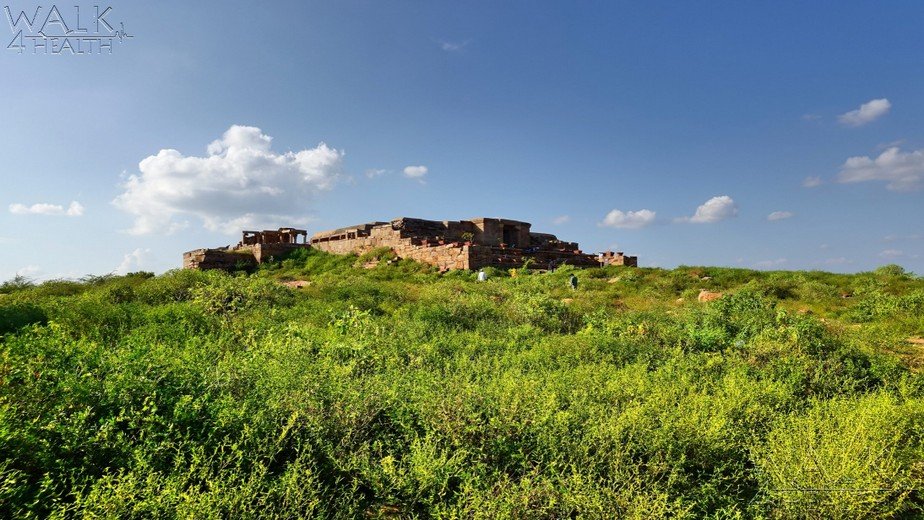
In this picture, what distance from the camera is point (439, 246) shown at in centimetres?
1902

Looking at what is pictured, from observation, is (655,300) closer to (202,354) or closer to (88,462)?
(202,354)

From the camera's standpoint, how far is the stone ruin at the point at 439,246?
60.5 ft

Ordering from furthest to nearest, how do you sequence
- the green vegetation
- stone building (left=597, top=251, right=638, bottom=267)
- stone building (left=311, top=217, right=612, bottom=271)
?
stone building (left=597, top=251, right=638, bottom=267) < stone building (left=311, top=217, right=612, bottom=271) < the green vegetation

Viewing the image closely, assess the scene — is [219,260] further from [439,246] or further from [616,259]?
[616,259]

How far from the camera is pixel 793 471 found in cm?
301

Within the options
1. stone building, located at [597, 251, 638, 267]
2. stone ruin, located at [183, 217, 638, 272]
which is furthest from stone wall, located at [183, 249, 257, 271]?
stone building, located at [597, 251, 638, 267]

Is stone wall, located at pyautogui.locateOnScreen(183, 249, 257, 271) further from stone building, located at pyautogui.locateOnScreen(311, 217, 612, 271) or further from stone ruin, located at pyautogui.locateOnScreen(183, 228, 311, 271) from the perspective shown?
stone building, located at pyautogui.locateOnScreen(311, 217, 612, 271)

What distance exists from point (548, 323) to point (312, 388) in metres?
5.15

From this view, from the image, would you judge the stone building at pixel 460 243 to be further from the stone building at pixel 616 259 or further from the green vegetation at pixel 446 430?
the green vegetation at pixel 446 430

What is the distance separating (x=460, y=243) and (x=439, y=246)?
0.81m

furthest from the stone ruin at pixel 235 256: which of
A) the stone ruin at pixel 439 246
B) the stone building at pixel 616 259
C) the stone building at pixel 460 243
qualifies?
the stone building at pixel 616 259

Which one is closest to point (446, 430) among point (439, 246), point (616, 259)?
point (439, 246)

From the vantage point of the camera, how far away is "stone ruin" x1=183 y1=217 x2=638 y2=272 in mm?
18453

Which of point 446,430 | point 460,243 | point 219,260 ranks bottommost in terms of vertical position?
point 446,430
